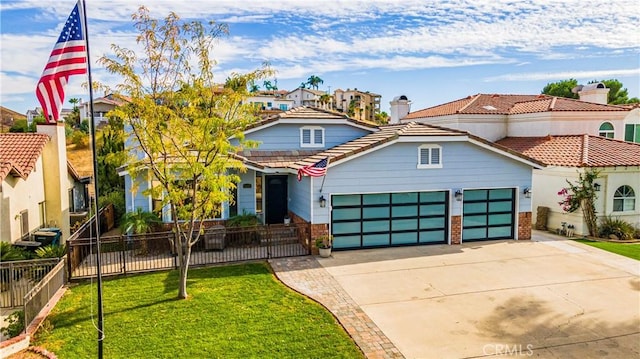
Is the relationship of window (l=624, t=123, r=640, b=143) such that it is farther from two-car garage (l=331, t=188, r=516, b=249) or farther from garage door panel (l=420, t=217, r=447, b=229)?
garage door panel (l=420, t=217, r=447, b=229)

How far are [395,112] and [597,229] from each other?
1517 cm

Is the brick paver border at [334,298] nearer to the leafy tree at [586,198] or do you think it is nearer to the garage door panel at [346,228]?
the garage door panel at [346,228]

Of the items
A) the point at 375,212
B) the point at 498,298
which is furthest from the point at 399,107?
the point at 498,298

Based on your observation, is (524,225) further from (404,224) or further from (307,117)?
(307,117)

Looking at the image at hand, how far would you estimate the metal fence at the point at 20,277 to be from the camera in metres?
10.8

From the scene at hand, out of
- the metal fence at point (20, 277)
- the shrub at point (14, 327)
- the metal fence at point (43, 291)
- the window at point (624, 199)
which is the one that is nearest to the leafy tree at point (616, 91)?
the window at point (624, 199)

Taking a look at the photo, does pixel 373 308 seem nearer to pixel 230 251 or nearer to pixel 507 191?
Answer: pixel 230 251

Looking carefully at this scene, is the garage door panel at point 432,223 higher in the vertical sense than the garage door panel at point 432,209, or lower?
lower

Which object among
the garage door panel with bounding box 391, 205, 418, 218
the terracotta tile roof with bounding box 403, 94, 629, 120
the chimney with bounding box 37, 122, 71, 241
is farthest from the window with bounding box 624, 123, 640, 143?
the chimney with bounding box 37, 122, 71, 241

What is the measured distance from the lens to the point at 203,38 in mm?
10461

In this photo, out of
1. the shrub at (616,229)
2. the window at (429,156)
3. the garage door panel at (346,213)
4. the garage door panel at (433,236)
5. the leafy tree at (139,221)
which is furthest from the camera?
the shrub at (616,229)

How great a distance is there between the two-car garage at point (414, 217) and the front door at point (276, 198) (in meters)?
3.31

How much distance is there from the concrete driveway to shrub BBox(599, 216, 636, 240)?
9.69 feet

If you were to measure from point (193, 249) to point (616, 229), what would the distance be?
16.7 metres
